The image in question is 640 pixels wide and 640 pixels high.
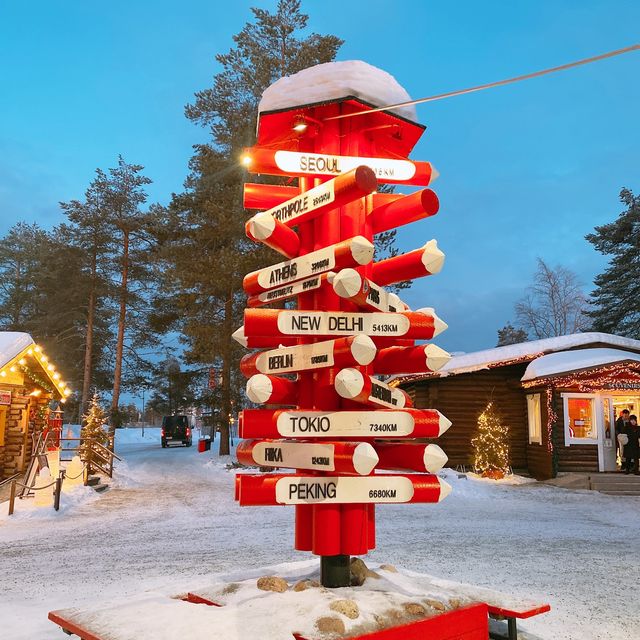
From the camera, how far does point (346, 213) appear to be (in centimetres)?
471

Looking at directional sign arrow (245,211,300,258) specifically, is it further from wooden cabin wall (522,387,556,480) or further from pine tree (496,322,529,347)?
pine tree (496,322,529,347)

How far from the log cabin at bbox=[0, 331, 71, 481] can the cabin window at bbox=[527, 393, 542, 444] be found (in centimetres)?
1663

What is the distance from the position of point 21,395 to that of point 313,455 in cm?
1810

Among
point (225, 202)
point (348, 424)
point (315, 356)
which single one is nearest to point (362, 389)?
point (348, 424)

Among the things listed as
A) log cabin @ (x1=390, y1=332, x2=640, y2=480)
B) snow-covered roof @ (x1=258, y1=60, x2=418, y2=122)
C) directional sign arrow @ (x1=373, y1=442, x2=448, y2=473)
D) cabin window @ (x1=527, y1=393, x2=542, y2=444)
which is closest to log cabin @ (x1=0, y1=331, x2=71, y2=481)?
log cabin @ (x1=390, y1=332, x2=640, y2=480)

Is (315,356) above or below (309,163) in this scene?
below

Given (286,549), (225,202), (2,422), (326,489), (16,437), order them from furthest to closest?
(225,202) → (16,437) → (2,422) → (286,549) → (326,489)

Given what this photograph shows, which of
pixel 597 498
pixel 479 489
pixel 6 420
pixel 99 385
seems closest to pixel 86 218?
pixel 99 385

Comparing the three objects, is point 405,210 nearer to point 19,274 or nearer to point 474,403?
point 474,403

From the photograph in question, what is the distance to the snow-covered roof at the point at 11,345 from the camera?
53.4 feet

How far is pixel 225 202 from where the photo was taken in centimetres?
2538

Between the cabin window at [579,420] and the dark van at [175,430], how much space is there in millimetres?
28043

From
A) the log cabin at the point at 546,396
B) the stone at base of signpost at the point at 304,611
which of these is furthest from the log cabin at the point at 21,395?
the stone at base of signpost at the point at 304,611

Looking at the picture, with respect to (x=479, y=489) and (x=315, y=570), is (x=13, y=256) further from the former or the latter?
(x=315, y=570)
